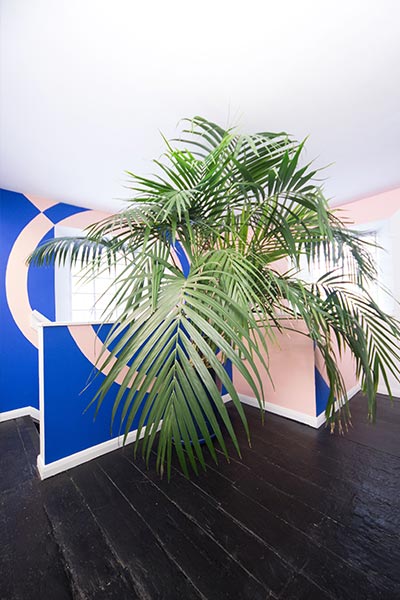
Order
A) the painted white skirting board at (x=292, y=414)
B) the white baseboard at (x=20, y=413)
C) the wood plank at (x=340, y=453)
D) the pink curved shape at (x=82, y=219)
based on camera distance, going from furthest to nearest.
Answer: the pink curved shape at (x=82, y=219)
the white baseboard at (x=20, y=413)
the painted white skirting board at (x=292, y=414)
the wood plank at (x=340, y=453)

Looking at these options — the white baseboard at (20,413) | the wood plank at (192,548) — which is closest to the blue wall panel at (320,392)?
the wood plank at (192,548)

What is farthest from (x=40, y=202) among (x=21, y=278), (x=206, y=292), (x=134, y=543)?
(x=134, y=543)

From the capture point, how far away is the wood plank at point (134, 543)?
2.72 feet

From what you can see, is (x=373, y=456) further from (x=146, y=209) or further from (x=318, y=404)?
(x=146, y=209)

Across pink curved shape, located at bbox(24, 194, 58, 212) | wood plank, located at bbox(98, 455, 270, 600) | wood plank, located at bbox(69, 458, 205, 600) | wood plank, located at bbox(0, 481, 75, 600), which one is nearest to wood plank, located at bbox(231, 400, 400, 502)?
wood plank, located at bbox(98, 455, 270, 600)

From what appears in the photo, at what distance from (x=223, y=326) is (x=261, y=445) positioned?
139 centimetres

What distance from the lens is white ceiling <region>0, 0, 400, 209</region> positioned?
0.99m

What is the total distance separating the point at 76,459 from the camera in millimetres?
1466

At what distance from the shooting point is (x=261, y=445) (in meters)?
1.63

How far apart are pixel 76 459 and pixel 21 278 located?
1772 millimetres

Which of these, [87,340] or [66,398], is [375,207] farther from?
[66,398]

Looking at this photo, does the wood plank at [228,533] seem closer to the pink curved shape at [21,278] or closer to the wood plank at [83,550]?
the wood plank at [83,550]

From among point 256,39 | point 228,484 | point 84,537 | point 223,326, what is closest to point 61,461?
point 84,537

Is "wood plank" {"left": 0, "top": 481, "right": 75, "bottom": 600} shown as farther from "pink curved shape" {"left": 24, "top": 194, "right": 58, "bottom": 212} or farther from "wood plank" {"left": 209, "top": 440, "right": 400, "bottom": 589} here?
"pink curved shape" {"left": 24, "top": 194, "right": 58, "bottom": 212}
